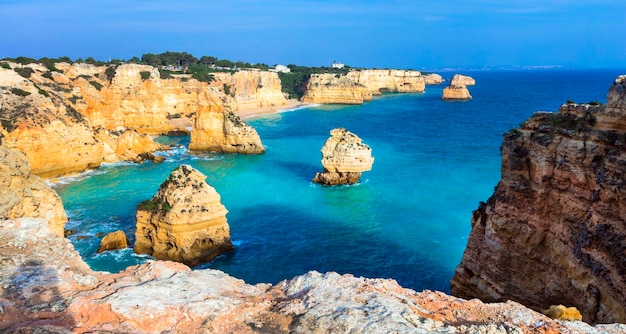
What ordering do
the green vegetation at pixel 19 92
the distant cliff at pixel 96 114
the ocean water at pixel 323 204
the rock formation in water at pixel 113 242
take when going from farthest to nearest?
the green vegetation at pixel 19 92 → the distant cliff at pixel 96 114 → the rock formation in water at pixel 113 242 → the ocean water at pixel 323 204

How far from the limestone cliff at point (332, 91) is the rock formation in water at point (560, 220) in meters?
95.4

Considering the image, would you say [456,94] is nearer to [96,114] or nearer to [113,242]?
[96,114]

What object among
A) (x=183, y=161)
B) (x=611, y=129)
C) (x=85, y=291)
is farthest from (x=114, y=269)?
(x=183, y=161)

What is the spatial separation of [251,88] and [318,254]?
7370 cm

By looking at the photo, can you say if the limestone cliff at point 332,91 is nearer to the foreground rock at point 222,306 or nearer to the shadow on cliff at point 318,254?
the shadow on cliff at point 318,254

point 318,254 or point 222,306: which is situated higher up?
point 222,306

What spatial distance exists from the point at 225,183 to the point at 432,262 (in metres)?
22.1

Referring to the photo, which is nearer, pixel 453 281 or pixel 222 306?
pixel 222 306

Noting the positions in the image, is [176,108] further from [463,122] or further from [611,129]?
[611,129]

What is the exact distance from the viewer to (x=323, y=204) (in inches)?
1353

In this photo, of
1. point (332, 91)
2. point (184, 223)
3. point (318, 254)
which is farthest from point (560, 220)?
point (332, 91)

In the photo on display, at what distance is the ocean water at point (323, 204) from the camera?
2436cm

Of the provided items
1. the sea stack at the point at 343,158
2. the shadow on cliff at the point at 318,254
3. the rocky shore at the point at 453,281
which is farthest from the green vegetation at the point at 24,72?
the rocky shore at the point at 453,281

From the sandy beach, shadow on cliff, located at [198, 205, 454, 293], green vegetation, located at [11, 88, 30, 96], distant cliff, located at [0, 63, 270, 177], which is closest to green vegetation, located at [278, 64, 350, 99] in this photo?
the sandy beach
